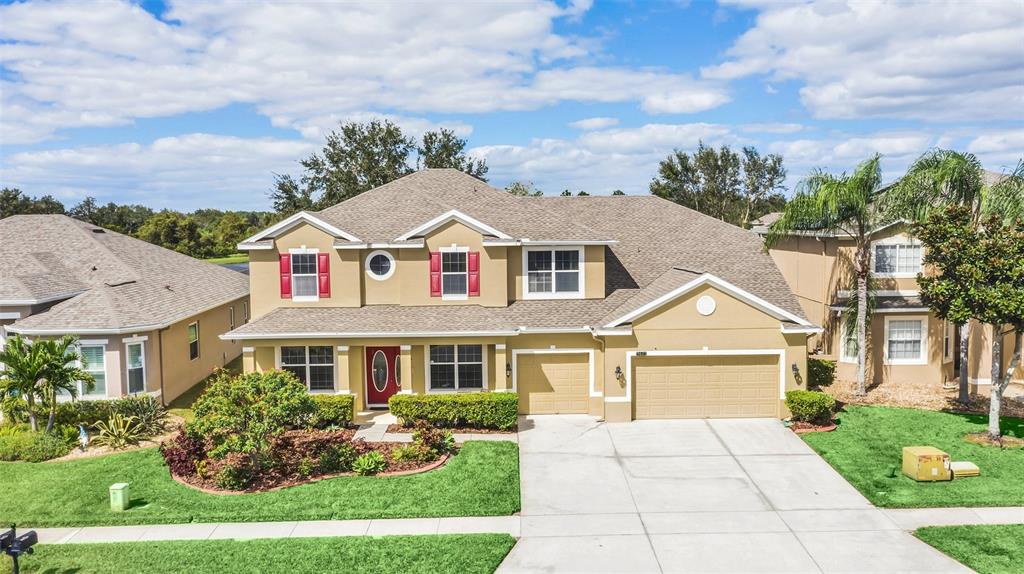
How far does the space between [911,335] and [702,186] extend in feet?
139

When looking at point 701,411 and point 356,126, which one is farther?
point 356,126

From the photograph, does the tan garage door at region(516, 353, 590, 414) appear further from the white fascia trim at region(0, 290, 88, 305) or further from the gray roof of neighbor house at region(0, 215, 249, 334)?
the white fascia trim at region(0, 290, 88, 305)

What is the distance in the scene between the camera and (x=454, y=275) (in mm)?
22328

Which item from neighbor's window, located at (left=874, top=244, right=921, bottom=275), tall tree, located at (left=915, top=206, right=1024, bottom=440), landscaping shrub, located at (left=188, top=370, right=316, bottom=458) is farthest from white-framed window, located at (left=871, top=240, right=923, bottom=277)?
landscaping shrub, located at (left=188, top=370, right=316, bottom=458)

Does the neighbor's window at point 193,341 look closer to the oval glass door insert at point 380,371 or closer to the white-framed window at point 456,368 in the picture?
the oval glass door insert at point 380,371

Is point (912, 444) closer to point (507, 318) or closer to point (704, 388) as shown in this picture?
point (704, 388)

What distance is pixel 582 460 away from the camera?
1761 centimetres

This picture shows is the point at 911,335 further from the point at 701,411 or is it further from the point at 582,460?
the point at 582,460

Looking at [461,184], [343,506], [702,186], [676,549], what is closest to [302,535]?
[343,506]

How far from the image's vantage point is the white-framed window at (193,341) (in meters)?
24.8

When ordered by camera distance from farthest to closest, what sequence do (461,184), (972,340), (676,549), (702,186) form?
(702,186), (461,184), (972,340), (676,549)

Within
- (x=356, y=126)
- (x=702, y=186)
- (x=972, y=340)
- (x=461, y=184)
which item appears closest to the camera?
(x=972, y=340)

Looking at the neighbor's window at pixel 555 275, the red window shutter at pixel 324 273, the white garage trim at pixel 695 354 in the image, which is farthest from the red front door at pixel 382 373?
the white garage trim at pixel 695 354

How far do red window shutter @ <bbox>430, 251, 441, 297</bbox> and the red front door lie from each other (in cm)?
213
